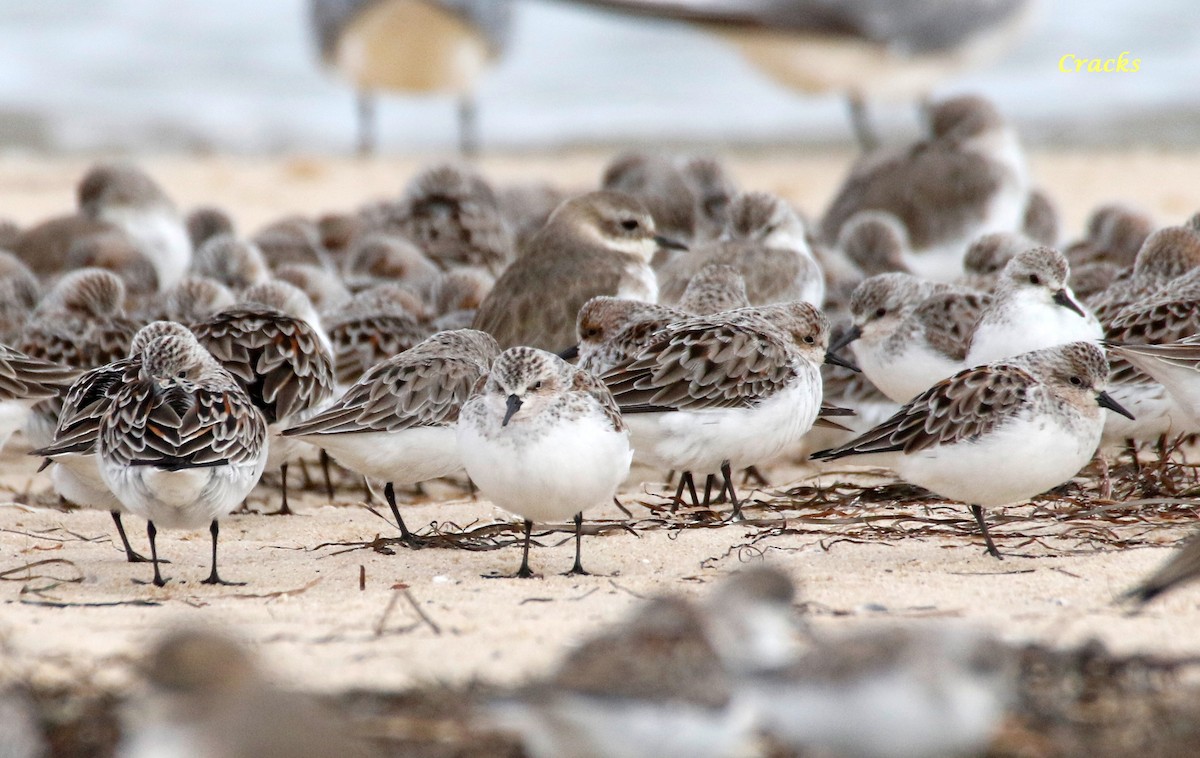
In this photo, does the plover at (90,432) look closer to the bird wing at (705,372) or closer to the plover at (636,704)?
the bird wing at (705,372)

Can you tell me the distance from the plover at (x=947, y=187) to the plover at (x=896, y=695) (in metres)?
7.96

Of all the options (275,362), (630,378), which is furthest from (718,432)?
(275,362)

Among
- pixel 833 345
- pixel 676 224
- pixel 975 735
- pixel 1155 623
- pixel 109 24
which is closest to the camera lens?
pixel 975 735

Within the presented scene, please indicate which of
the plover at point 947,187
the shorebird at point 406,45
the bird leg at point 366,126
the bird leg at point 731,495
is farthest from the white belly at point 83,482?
the shorebird at point 406,45

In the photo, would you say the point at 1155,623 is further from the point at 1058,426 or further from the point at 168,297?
the point at 168,297

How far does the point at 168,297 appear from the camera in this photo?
8031 millimetres

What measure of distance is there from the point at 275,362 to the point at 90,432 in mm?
994

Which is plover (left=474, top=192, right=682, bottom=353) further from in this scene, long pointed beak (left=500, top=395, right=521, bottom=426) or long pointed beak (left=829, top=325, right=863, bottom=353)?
long pointed beak (left=500, top=395, right=521, bottom=426)

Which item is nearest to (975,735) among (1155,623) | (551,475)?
(1155,623)

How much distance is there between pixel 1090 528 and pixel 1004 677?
2.48 m

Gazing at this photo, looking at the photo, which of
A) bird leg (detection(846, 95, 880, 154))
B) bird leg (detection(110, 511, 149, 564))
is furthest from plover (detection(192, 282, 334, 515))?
bird leg (detection(846, 95, 880, 154))

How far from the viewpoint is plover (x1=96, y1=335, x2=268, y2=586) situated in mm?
5145

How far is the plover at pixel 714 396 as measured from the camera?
600 centimetres

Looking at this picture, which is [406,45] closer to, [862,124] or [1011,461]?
[862,124]
